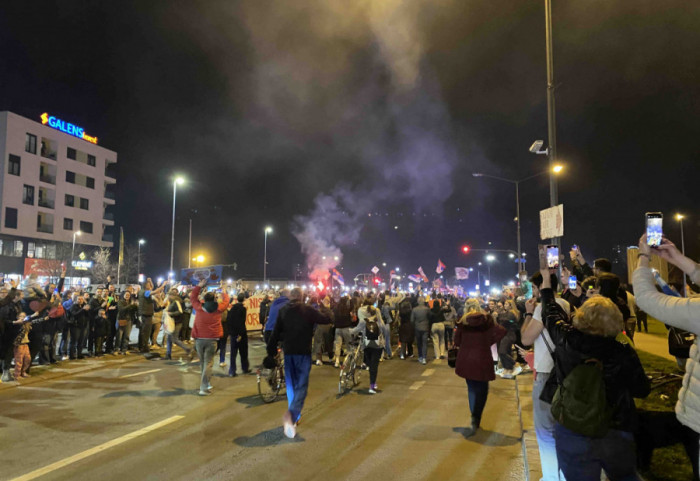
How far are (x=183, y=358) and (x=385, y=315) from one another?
6.31 meters

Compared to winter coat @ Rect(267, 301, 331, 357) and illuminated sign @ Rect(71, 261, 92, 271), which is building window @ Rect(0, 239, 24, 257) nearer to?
illuminated sign @ Rect(71, 261, 92, 271)

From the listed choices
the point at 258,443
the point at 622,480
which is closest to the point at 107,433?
the point at 258,443

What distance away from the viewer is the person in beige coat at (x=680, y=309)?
268 cm

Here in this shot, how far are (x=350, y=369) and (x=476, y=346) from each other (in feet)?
13.0

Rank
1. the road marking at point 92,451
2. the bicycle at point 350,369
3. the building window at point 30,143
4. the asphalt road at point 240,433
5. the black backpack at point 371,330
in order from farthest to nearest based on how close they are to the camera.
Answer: the building window at point 30,143, the black backpack at point 371,330, the bicycle at point 350,369, the asphalt road at point 240,433, the road marking at point 92,451

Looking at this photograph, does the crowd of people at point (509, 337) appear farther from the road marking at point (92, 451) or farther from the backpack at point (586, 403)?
the road marking at point (92, 451)

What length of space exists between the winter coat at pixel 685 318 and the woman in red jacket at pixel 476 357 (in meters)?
4.00

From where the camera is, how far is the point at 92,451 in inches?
238

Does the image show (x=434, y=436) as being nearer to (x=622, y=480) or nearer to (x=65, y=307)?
(x=622, y=480)

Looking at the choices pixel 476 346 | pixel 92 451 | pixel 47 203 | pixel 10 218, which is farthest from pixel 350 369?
pixel 47 203

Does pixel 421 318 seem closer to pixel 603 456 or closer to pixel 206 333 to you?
pixel 206 333

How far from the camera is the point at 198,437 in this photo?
21.6 ft

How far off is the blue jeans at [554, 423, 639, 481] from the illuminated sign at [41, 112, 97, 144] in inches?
2423

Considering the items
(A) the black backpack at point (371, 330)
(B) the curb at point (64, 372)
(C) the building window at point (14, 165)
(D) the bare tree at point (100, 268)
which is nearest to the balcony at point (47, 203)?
(C) the building window at point (14, 165)
